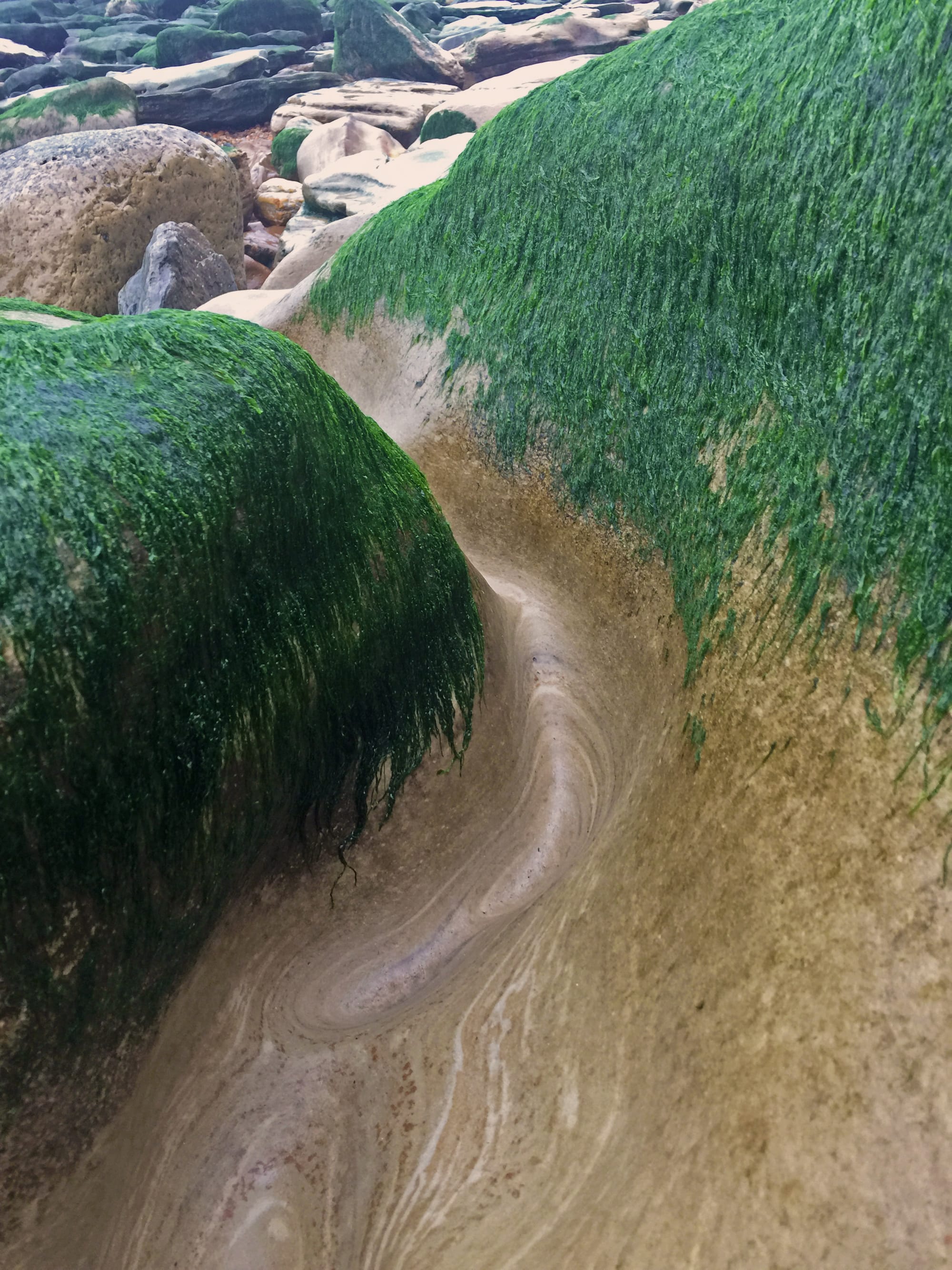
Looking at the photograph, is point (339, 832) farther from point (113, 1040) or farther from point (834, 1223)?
point (834, 1223)

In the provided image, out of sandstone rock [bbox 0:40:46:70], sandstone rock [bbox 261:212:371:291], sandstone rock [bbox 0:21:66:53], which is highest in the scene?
sandstone rock [bbox 0:21:66:53]

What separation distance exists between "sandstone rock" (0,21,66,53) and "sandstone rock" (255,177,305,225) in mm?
14087

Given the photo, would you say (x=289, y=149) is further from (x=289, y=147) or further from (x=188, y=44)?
(x=188, y=44)

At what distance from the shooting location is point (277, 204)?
9703 mm

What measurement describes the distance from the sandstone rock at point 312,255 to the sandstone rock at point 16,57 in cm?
1536

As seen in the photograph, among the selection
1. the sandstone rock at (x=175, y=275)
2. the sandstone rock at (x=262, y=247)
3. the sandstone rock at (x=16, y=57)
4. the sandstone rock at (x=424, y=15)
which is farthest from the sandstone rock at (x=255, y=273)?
the sandstone rock at (x=16, y=57)

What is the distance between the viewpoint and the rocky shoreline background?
6.43m

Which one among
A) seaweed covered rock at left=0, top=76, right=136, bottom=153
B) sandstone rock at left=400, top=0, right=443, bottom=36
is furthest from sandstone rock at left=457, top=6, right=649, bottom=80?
seaweed covered rock at left=0, top=76, right=136, bottom=153

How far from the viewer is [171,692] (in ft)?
5.93

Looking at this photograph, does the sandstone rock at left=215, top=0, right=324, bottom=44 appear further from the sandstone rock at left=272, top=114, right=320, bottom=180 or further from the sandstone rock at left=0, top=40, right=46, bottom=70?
the sandstone rock at left=272, top=114, right=320, bottom=180

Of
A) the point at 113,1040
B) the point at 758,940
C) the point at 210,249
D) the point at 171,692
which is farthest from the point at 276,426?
the point at 210,249

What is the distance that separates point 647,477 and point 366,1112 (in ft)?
6.56

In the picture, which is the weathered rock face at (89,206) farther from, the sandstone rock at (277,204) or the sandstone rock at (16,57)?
the sandstone rock at (16,57)

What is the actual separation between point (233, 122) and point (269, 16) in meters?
5.59
